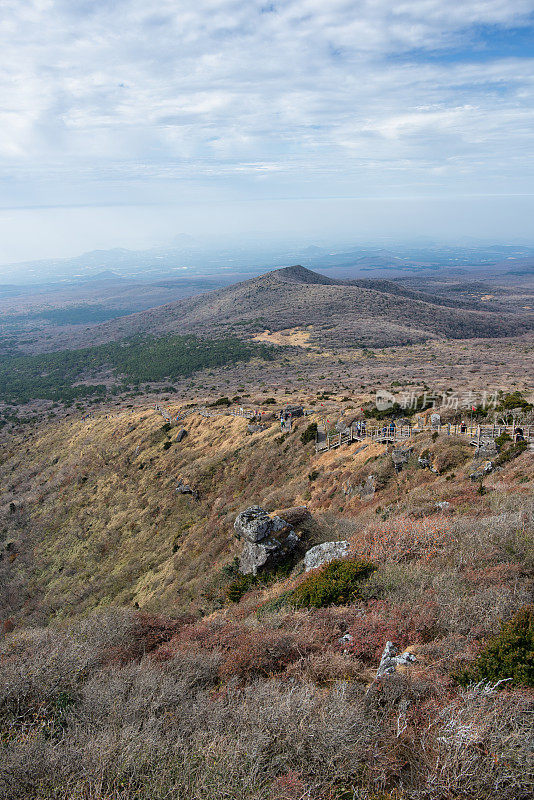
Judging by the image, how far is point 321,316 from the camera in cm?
10919

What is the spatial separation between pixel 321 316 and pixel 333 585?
4116 inches

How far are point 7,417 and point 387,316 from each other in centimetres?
9164

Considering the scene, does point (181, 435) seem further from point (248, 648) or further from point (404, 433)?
point (248, 648)

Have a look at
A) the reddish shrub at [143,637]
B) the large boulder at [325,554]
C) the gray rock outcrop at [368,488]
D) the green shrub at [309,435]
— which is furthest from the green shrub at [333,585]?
the green shrub at [309,435]

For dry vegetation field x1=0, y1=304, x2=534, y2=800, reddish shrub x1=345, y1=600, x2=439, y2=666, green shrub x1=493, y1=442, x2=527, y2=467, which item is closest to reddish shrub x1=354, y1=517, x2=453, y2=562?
dry vegetation field x1=0, y1=304, x2=534, y2=800

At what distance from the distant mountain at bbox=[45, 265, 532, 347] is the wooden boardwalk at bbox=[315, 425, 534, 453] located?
66651 mm

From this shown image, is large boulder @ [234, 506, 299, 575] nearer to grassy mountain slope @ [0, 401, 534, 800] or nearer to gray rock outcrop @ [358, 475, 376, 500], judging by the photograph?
grassy mountain slope @ [0, 401, 534, 800]

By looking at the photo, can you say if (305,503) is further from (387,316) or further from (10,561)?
(387,316)

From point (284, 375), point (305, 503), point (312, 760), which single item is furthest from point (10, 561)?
point (284, 375)

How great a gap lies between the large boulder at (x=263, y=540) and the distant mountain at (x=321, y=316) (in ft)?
251

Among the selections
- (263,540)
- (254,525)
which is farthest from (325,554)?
(254,525)

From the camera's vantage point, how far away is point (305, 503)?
1909 centimetres

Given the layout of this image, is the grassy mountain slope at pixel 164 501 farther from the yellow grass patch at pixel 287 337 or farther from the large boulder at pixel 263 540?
the yellow grass patch at pixel 287 337

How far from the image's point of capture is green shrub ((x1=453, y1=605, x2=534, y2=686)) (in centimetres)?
535
